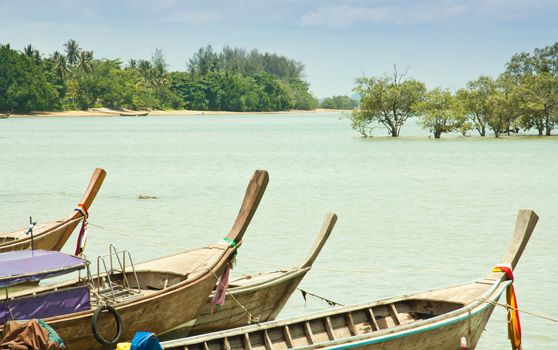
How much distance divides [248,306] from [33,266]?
11.2 ft

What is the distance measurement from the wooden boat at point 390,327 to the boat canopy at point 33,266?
2.35 m

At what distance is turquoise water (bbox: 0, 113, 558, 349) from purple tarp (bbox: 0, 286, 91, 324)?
5509 millimetres

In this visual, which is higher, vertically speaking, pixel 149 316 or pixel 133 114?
pixel 149 316

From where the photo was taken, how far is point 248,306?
1298 cm

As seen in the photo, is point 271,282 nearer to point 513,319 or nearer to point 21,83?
point 513,319

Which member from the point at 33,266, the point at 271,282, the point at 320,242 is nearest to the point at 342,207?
the point at 320,242

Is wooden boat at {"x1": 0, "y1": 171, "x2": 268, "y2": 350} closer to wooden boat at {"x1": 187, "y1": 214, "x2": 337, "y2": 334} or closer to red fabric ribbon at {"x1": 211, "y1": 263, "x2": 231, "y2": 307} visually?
red fabric ribbon at {"x1": 211, "y1": 263, "x2": 231, "y2": 307}

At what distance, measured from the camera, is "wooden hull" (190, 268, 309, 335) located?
12695mm

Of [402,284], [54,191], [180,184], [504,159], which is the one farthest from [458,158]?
[402,284]

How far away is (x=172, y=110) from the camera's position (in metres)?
168

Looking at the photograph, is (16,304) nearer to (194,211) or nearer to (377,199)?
(194,211)

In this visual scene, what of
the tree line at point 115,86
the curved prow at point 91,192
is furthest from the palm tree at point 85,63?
the curved prow at point 91,192

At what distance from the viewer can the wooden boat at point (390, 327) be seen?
10.1m

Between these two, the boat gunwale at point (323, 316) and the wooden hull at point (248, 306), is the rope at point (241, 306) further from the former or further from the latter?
the boat gunwale at point (323, 316)
